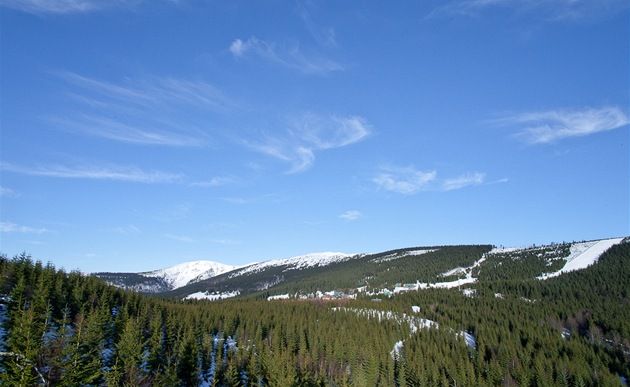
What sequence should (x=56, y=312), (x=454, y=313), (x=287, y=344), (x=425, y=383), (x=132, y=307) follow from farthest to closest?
(x=454, y=313), (x=287, y=344), (x=132, y=307), (x=425, y=383), (x=56, y=312)

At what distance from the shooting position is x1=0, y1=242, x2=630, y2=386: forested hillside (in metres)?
55.3

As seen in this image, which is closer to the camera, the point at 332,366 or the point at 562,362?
the point at 332,366

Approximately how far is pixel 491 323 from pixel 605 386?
63.5 meters

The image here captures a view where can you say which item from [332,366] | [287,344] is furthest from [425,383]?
[287,344]

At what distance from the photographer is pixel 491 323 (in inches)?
6147

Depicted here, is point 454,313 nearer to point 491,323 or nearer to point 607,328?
point 491,323

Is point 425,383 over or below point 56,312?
below

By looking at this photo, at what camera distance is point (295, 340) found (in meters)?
110

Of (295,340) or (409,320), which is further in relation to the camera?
A: (409,320)

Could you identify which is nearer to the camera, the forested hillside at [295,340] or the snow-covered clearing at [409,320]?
the forested hillside at [295,340]

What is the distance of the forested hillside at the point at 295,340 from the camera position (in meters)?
55.3

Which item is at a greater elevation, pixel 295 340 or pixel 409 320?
pixel 295 340

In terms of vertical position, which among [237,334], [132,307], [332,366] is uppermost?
[132,307]

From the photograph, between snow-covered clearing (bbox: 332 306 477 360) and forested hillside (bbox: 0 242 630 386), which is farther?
snow-covered clearing (bbox: 332 306 477 360)
